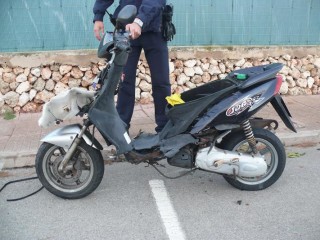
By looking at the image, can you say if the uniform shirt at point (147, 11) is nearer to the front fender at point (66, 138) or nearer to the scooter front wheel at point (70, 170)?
the front fender at point (66, 138)

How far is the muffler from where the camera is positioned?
11.2 ft

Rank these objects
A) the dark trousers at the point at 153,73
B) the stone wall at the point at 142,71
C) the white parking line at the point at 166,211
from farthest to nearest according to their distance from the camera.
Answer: the stone wall at the point at 142,71, the dark trousers at the point at 153,73, the white parking line at the point at 166,211

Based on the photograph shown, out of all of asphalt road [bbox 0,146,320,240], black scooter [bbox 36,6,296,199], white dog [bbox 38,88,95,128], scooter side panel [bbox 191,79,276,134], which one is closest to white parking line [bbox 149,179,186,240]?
asphalt road [bbox 0,146,320,240]

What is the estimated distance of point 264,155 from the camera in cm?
362

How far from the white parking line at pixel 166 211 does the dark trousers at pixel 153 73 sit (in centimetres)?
72

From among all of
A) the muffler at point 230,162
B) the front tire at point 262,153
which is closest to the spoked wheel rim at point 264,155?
the front tire at point 262,153

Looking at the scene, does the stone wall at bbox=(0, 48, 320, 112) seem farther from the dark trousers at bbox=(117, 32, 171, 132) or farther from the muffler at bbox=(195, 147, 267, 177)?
the muffler at bbox=(195, 147, 267, 177)

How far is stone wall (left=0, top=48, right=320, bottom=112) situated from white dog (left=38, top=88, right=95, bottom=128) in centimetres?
278

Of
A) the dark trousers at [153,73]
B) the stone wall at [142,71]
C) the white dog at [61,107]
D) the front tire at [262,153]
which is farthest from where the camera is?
the stone wall at [142,71]

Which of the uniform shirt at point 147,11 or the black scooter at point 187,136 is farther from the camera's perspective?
the uniform shirt at point 147,11

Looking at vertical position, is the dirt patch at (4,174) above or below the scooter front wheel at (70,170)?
below

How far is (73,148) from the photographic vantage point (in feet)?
11.2

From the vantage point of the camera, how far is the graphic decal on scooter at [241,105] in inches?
131

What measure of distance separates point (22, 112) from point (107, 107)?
301cm
